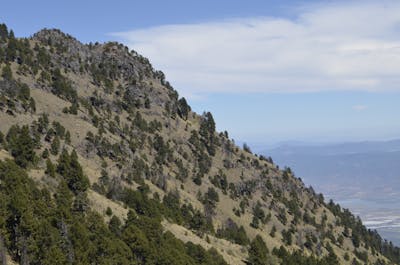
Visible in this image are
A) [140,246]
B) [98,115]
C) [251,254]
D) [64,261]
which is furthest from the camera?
[98,115]

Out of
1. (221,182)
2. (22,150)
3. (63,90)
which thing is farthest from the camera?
(221,182)

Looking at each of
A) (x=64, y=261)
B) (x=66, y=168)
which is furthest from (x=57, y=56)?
(x=64, y=261)

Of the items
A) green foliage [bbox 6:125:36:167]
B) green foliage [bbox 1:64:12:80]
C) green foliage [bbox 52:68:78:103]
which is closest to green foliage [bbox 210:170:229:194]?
green foliage [bbox 52:68:78:103]

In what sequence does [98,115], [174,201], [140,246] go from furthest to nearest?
[98,115] → [174,201] → [140,246]

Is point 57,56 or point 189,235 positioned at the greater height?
point 57,56

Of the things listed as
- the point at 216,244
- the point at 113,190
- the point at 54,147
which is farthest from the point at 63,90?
the point at 216,244

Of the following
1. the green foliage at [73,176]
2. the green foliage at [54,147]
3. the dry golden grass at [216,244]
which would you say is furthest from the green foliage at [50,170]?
the dry golden grass at [216,244]

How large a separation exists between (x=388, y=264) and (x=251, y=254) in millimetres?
116037

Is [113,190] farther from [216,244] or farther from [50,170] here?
[216,244]

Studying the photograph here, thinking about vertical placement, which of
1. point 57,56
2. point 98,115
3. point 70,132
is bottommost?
point 70,132

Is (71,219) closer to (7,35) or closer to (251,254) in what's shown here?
(251,254)

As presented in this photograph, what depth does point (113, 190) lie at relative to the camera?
115375 mm

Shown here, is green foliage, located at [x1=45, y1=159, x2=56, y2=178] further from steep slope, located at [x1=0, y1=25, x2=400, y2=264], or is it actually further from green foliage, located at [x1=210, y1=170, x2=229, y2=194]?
green foliage, located at [x1=210, y1=170, x2=229, y2=194]

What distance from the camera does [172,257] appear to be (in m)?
84.6
